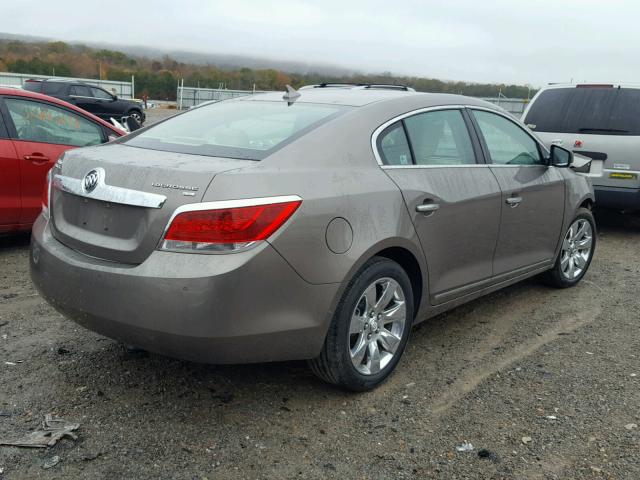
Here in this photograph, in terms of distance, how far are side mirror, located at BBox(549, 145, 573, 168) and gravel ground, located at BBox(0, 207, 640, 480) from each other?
1252mm

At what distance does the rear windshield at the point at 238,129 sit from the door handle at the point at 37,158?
233 centimetres

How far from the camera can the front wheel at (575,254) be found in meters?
5.30

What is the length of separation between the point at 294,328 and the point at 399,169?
3.64 ft

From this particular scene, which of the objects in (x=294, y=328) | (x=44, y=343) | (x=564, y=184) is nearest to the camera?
(x=294, y=328)

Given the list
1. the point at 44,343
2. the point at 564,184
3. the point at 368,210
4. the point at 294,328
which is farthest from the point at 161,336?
the point at 564,184

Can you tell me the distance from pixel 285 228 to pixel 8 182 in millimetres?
3768

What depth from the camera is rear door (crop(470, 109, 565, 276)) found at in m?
4.28

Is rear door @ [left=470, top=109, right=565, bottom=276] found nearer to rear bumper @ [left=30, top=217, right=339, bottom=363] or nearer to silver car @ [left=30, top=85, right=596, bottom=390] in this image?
silver car @ [left=30, top=85, right=596, bottom=390]

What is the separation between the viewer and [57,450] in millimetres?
2777

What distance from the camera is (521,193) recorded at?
4406mm

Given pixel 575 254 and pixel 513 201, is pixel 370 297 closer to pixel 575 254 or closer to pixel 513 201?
pixel 513 201

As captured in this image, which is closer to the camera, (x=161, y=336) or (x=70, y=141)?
(x=161, y=336)

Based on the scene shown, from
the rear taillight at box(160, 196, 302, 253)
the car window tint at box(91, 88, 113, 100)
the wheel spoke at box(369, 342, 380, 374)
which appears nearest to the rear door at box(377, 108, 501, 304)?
the wheel spoke at box(369, 342, 380, 374)

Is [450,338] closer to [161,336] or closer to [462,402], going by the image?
[462,402]
